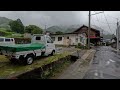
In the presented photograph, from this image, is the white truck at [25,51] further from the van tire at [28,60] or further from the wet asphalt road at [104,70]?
the wet asphalt road at [104,70]

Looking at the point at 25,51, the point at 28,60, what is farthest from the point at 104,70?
the point at 25,51

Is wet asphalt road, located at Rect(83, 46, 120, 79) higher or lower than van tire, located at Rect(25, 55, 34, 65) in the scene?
lower

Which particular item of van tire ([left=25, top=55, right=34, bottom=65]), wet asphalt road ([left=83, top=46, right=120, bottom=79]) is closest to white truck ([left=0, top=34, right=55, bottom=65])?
van tire ([left=25, top=55, right=34, bottom=65])

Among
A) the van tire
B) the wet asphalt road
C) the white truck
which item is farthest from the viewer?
the van tire

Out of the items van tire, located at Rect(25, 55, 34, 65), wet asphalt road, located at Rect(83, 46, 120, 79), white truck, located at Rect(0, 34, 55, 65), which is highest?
white truck, located at Rect(0, 34, 55, 65)

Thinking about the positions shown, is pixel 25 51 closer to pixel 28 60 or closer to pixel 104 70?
pixel 28 60

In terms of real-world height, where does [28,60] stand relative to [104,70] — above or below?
above

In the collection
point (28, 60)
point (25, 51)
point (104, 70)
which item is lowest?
point (104, 70)

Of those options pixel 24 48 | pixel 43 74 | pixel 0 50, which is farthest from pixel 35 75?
pixel 0 50

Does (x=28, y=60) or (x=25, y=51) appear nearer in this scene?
(x=25, y=51)

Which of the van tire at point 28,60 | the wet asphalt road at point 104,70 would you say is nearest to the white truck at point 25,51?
the van tire at point 28,60

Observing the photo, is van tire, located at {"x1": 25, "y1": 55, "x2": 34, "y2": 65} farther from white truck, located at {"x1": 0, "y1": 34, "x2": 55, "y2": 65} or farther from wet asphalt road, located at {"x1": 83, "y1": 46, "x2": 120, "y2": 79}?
wet asphalt road, located at {"x1": 83, "y1": 46, "x2": 120, "y2": 79}
